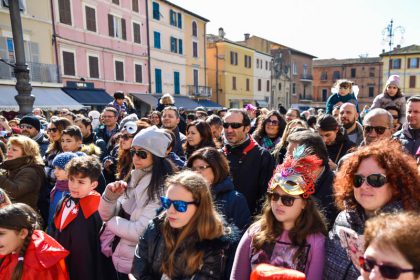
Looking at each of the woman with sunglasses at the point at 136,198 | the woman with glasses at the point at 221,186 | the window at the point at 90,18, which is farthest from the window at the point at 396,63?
the woman with sunglasses at the point at 136,198

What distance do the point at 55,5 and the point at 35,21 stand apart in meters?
1.70

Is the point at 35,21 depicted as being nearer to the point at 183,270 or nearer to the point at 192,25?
the point at 192,25

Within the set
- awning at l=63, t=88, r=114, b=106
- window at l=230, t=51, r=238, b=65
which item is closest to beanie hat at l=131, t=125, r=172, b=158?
awning at l=63, t=88, r=114, b=106

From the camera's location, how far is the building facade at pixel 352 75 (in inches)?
1999

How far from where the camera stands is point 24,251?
96.3 inches

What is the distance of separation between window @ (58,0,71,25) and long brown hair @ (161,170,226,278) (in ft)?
65.1

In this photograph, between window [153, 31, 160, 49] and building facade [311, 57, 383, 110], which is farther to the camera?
building facade [311, 57, 383, 110]

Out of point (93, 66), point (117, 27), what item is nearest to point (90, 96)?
point (93, 66)

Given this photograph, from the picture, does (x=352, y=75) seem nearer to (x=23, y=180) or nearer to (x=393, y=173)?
(x=23, y=180)

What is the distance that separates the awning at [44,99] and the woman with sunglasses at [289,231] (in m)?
15.9

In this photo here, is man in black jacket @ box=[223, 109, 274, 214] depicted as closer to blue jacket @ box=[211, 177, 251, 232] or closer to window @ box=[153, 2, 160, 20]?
blue jacket @ box=[211, 177, 251, 232]

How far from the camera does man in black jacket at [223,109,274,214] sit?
370cm

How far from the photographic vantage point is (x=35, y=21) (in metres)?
17.4

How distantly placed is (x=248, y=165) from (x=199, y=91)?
2800 centimetres
